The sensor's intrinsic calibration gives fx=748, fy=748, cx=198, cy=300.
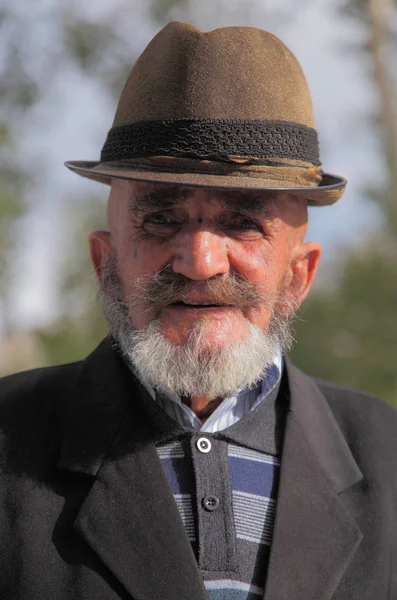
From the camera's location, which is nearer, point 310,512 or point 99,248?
point 310,512

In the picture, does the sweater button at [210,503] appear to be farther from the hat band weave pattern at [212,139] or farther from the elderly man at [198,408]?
the hat band weave pattern at [212,139]

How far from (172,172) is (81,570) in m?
1.27

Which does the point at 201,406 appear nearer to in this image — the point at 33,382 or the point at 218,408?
the point at 218,408

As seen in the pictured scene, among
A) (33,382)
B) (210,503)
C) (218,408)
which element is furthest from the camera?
(33,382)

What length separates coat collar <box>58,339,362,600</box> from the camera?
226 centimetres

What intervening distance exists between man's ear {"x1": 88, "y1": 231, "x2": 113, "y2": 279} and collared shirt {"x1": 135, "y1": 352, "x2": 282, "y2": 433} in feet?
1.79

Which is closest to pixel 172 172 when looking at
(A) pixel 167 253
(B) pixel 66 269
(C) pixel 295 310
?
(A) pixel 167 253

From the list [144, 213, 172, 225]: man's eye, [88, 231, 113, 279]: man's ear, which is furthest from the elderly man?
[88, 231, 113, 279]: man's ear

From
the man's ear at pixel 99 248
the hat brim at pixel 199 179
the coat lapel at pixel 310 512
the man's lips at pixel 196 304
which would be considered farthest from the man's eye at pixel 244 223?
the coat lapel at pixel 310 512

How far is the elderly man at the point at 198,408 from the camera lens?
230 centimetres

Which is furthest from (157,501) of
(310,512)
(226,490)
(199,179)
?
(199,179)

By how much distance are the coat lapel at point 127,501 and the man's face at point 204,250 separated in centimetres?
31

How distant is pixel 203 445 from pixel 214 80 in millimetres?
1210

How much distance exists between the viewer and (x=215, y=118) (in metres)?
2.45
